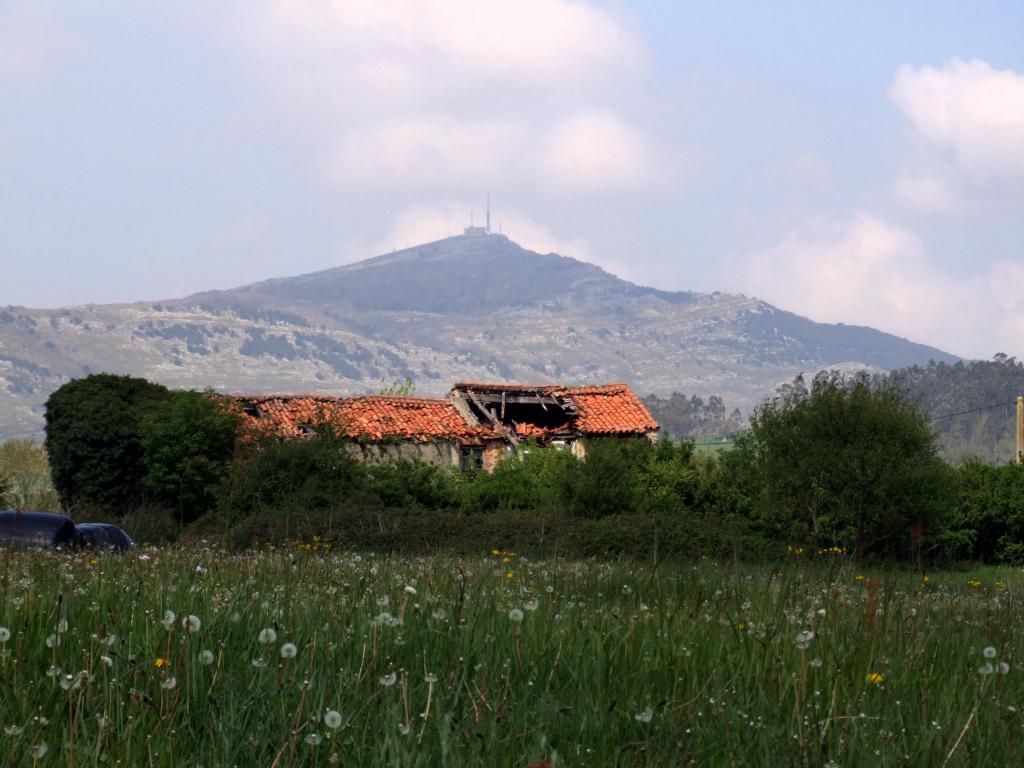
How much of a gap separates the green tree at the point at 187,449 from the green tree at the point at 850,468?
2095 centimetres

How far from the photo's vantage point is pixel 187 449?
146 ft

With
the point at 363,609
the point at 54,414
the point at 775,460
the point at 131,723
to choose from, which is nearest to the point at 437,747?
the point at 131,723

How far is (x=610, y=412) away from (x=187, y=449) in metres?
29.5

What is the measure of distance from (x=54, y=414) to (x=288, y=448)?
15.4 metres

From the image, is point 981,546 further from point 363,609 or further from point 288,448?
point 363,609

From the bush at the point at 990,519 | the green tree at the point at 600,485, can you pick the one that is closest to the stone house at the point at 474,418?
the bush at the point at 990,519

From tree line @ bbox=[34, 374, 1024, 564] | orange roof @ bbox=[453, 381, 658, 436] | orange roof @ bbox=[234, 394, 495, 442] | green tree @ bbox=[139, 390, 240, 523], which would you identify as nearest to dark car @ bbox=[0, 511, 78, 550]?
tree line @ bbox=[34, 374, 1024, 564]

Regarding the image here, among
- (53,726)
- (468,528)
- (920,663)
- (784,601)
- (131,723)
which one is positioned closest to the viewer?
(131,723)

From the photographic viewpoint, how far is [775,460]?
3300 centimetres

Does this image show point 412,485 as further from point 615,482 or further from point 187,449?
point 187,449

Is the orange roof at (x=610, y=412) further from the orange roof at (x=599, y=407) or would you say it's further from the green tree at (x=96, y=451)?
the green tree at (x=96, y=451)

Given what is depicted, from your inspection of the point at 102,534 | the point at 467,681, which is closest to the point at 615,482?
the point at 102,534

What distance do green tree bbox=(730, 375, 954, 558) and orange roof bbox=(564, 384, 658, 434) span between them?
3188 cm

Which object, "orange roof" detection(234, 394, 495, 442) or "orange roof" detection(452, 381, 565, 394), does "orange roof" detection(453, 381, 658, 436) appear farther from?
"orange roof" detection(234, 394, 495, 442)
